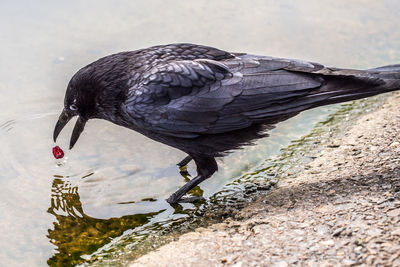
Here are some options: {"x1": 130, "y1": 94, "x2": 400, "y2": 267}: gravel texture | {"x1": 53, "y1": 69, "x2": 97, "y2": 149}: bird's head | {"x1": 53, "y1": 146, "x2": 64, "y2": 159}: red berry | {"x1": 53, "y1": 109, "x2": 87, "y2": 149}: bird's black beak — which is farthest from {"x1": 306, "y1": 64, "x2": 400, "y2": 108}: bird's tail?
{"x1": 53, "y1": 146, "x2": 64, "y2": 159}: red berry

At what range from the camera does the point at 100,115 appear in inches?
231

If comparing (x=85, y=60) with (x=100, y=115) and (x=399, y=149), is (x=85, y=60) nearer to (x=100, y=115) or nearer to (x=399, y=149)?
(x=100, y=115)

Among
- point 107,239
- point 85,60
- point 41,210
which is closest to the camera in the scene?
point 107,239

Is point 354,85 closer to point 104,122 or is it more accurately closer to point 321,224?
point 321,224

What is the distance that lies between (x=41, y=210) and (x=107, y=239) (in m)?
0.80

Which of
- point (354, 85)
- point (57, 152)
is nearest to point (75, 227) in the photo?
point (57, 152)

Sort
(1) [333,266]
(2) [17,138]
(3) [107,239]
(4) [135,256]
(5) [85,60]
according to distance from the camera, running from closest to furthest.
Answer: (1) [333,266]
(4) [135,256]
(3) [107,239]
(2) [17,138]
(5) [85,60]

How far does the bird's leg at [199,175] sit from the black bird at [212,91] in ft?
0.04

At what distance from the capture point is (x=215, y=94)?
211 inches

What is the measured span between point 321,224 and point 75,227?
2216mm

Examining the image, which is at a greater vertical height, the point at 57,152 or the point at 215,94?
the point at 215,94

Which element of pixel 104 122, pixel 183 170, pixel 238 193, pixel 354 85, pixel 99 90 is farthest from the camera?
pixel 104 122

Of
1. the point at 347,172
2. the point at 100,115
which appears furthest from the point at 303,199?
the point at 100,115

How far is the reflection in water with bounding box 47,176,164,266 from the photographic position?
5055mm
